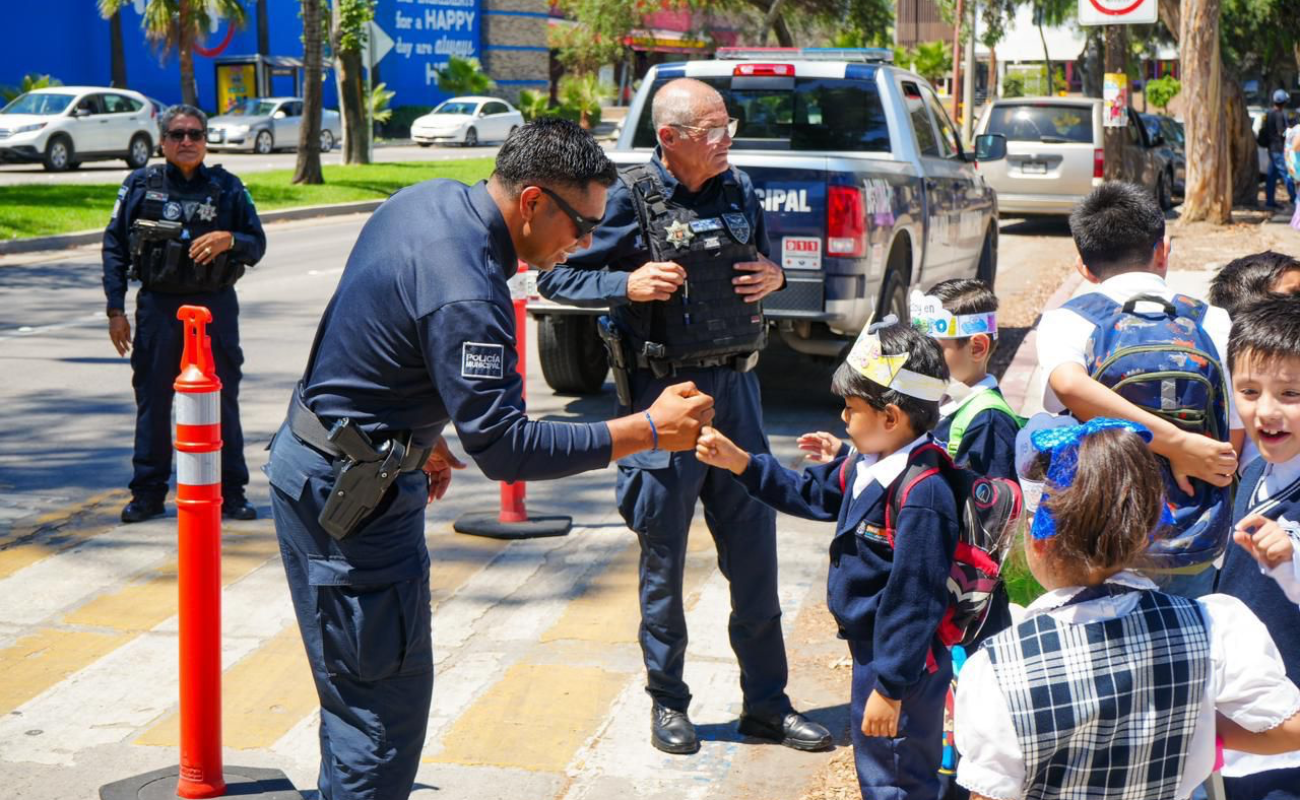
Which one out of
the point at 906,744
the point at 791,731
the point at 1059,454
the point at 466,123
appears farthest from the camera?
the point at 466,123

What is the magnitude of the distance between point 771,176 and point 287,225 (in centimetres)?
1495

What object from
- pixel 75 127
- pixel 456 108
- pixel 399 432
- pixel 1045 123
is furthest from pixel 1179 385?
pixel 456 108

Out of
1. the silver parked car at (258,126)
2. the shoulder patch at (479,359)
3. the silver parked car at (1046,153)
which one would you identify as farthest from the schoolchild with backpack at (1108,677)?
the silver parked car at (258,126)

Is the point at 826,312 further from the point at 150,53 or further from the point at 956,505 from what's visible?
the point at 150,53

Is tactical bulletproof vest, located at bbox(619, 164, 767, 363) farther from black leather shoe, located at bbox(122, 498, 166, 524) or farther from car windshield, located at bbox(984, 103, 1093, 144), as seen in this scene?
car windshield, located at bbox(984, 103, 1093, 144)

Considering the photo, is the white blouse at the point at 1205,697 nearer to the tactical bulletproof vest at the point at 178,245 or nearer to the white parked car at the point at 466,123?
the tactical bulletproof vest at the point at 178,245

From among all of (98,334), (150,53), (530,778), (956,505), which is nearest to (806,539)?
(530,778)

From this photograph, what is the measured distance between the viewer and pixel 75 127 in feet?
96.3

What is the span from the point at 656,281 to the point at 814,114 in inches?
218

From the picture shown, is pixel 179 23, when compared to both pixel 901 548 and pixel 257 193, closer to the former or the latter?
pixel 257 193

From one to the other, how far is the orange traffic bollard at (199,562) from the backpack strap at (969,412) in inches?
77.6

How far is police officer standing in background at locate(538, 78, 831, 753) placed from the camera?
15.0 ft

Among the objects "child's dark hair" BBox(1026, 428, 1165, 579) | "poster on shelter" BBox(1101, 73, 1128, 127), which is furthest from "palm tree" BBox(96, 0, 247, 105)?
"child's dark hair" BBox(1026, 428, 1165, 579)

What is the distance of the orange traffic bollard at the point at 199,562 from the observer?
4.04m
